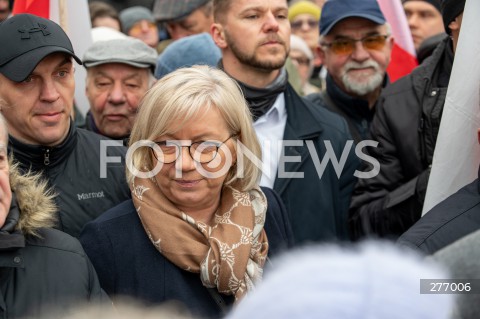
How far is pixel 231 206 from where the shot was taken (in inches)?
138

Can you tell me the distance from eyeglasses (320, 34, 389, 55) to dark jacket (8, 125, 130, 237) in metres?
2.03

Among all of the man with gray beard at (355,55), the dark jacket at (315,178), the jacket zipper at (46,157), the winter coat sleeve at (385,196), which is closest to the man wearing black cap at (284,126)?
the dark jacket at (315,178)

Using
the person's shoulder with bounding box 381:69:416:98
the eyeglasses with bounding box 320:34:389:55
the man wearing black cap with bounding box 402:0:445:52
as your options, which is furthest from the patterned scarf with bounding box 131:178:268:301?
the man wearing black cap with bounding box 402:0:445:52

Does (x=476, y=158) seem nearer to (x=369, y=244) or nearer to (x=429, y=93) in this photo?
(x=429, y=93)

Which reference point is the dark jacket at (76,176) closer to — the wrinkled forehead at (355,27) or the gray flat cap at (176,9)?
the wrinkled forehead at (355,27)

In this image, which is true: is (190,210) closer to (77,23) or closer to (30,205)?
(30,205)

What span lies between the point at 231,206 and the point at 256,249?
21 cm

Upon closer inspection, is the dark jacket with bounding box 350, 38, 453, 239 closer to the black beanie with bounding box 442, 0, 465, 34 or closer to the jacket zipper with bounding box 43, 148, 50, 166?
the black beanie with bounding box 442, 0, 465, 34

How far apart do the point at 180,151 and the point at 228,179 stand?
0.30 meters

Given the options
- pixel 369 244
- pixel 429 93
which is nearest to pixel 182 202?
pixel 429 93

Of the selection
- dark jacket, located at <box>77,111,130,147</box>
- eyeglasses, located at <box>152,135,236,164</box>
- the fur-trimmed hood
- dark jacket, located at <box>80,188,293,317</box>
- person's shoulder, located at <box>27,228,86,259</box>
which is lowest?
dark jacket, located at <box>80,188,293,317</box>

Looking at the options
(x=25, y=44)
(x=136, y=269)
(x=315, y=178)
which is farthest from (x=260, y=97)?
(x=136, y=269)

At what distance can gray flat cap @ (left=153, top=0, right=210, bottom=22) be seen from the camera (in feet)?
23.2

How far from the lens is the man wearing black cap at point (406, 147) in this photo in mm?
4242
